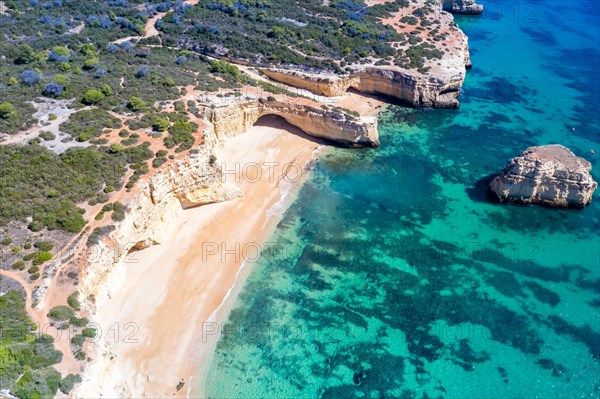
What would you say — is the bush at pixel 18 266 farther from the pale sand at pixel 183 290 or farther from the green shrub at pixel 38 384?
the green shrub at pixel 38 384

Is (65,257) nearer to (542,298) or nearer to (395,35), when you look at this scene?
(542,298)

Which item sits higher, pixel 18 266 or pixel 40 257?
pixel 40 257

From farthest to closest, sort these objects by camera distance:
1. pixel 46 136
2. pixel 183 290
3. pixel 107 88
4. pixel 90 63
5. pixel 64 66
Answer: pixel 90 63 < pixel 64 66 < pixel 107 88 < pixel 46 136 < pixel 183 290

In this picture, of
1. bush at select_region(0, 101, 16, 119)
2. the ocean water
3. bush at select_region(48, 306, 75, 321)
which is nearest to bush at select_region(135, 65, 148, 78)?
bush at select_region(0, 101, 16, 119)

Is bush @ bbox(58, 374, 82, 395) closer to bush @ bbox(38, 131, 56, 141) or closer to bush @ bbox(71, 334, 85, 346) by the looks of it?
bush @ bbox(71, 334, 85, 346)

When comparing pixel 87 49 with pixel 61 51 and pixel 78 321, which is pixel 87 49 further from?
pixel 78 321

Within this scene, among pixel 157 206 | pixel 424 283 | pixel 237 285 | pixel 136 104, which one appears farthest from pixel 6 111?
pixel 424 283

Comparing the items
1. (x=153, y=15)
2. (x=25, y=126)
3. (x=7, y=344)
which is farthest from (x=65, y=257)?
(x=153, y=15)
